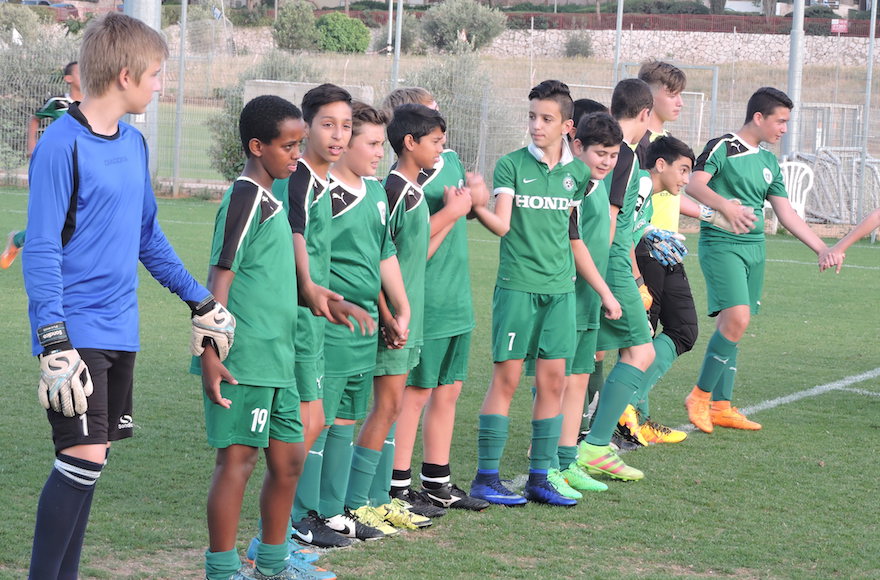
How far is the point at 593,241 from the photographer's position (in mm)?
5719

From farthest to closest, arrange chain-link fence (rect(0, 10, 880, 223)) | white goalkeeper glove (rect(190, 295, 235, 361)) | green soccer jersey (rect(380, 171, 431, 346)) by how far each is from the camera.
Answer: chain-link fence (rect(0, 10, 880, 223)) < green soccer jersey (rect(380, 171, 431, 346)) < white goalkeeper glove (rect(190, 295, 235, 361))

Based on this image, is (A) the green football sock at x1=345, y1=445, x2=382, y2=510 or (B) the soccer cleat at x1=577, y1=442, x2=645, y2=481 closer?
(A) the green football sock at x1=345, y1=445, x2=382, y2=510

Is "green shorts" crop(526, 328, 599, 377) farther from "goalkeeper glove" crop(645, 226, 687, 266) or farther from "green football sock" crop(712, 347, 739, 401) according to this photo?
"green football sock" crop(712, 347, 739, 401)

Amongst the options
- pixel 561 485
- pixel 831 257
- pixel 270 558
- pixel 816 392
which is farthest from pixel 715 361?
pixel 270 558

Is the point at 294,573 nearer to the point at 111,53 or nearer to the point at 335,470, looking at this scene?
the point at 335,470

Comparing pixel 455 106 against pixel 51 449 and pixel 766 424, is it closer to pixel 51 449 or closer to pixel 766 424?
pixel 766 424

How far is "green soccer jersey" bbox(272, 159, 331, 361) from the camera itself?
13.5 ft

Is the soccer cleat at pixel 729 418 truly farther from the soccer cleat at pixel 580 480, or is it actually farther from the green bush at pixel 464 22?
the green bush at pixel 464 22

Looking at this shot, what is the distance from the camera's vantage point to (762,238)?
288 inches

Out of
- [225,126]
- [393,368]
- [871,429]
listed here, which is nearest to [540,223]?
[393,368]

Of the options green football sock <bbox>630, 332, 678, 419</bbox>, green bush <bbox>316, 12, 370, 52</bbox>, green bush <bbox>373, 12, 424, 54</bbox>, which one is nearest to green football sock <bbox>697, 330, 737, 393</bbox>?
green football sock <bbox>630, 332, 678, 419</bbox>

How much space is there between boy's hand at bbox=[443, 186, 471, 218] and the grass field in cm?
132

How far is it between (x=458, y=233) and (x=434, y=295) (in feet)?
0.97

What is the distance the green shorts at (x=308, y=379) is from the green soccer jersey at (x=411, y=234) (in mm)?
612
